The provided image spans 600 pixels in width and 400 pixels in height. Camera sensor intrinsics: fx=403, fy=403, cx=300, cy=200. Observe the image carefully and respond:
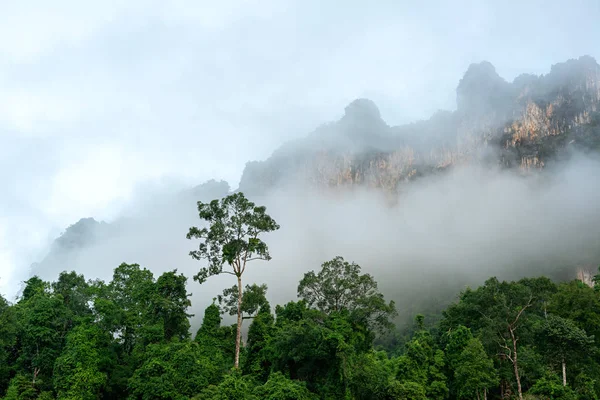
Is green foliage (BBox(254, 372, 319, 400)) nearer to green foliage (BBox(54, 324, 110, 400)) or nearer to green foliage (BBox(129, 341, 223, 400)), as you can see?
green foliage (BBox(129, 341, 223, 400))

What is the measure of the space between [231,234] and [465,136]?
124449mm

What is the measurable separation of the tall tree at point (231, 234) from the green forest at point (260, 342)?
0.08 meters

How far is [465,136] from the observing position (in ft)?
447

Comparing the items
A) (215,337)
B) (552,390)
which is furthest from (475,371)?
(215,337)

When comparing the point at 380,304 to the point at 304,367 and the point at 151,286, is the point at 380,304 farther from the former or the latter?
the point at 151,286

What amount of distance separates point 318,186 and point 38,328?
460ft

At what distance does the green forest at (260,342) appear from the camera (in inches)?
973

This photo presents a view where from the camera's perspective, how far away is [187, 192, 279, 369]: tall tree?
98.3ft

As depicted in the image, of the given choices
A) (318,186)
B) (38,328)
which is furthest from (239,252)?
A: (318,186)

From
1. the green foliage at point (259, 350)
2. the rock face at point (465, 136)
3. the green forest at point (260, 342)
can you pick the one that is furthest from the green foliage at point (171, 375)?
the rock face at point (465, 136)

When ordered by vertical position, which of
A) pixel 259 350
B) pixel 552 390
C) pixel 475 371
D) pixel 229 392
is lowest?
pixel 229 392

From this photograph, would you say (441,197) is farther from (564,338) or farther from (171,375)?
(171,375)

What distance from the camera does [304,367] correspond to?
26266mm

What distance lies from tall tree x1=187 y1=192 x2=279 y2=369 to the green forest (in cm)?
8
